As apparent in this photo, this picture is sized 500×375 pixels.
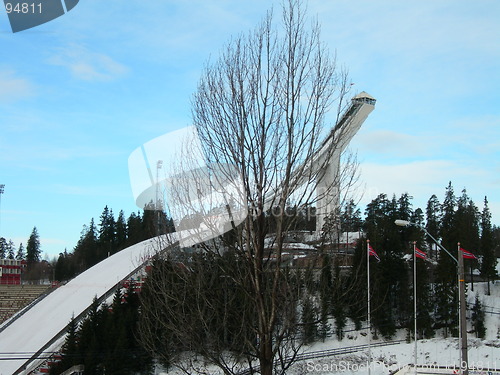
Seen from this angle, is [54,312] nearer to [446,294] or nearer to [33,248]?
[446,294]

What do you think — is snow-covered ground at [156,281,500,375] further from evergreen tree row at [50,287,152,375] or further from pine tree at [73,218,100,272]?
pine tree at [73,218,100,272]

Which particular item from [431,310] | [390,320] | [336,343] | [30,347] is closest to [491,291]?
[431,310]

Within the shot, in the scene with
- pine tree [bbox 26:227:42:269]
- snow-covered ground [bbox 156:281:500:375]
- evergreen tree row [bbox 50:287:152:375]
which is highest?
pine tree [bbox 26:227:42:269]

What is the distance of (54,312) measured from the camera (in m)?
38.0

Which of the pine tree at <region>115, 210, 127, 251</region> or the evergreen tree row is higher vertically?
the pine tree at <region>115, 210, 127, 251</region>

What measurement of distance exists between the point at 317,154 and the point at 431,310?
111 feet

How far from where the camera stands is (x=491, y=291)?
47.2m

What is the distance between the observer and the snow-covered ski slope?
31.0 metres

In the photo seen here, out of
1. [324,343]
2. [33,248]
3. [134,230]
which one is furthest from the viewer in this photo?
[33,248]

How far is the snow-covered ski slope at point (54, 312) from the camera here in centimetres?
3103

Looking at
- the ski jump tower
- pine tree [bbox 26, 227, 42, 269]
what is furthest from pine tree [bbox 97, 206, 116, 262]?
the ski jump tower

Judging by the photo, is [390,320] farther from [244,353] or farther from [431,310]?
[244,353]

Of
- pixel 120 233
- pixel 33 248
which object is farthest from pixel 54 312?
pixel 33 248

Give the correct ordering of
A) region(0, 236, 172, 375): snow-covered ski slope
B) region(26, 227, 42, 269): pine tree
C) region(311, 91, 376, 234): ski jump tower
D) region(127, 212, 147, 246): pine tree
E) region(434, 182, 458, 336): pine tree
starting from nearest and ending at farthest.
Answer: region(311, 91, 376, 234): ski jump tower, region(0, 236, 172, 375): snow-covered ski slope, region(434, 182, 458, 336): pine tree, region(127, 212, 147, 246): pine tree, region(26, 227, 42, 269): pine tree
